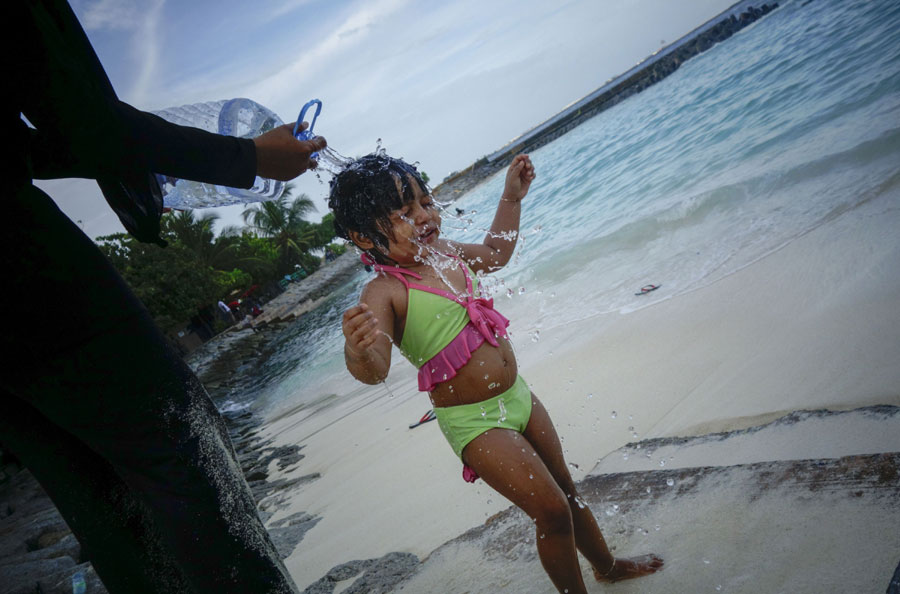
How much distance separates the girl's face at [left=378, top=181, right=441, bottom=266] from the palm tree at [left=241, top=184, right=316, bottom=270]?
140 ft

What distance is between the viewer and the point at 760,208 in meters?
6.35

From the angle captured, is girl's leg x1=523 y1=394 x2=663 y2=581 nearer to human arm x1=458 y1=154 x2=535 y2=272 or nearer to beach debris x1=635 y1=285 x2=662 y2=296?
human arm x1=458 y1=154 x2=535 y2=272

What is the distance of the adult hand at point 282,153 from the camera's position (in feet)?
5.49

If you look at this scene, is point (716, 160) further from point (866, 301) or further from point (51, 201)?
point (51, 201)

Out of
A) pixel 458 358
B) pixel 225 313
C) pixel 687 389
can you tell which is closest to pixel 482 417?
pixel 458 358

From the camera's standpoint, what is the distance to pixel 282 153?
68.3 inches

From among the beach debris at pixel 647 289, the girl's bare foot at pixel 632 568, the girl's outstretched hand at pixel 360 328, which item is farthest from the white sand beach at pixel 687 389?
the girl's outstretched hand at pixel 360 328

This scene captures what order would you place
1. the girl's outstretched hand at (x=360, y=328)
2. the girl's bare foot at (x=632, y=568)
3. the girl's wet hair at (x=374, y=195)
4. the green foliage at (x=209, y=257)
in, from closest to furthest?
1. the girl's outstretched hand at (x=360, y=328)
2. the girl's bare foot at (x=632, y=568)
3. the girl's wet hair at (x=374, y=195)
4. the green foliage at (x=209, y=257)

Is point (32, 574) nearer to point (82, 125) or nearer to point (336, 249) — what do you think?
point (82, 125)

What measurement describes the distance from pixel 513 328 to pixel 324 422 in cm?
285

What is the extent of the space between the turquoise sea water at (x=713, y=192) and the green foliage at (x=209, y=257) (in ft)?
12.7

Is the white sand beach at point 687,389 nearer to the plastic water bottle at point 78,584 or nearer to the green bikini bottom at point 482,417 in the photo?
the green bikini bottom at point 482,417

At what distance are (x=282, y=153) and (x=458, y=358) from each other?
937mm

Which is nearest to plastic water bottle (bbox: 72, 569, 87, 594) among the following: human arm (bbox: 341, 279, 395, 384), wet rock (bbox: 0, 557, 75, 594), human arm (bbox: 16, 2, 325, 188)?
wet rock (bbox: 0, 557, 75, 594)
